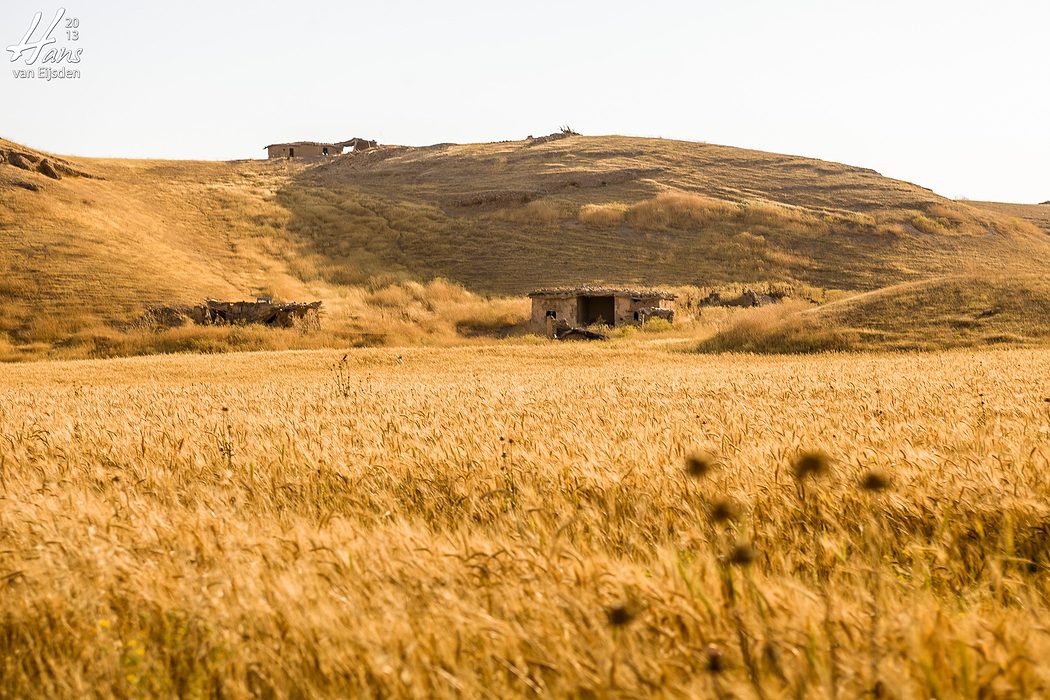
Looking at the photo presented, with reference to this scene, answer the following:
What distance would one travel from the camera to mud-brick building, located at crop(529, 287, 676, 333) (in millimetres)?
36875

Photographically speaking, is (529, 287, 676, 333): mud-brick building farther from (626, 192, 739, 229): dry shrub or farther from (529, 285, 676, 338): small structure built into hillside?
(626, 192, 739, 229): dry shrub

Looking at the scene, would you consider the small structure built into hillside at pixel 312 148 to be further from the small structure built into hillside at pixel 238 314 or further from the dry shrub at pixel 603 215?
the small structure built into hillside at pixel 238 314

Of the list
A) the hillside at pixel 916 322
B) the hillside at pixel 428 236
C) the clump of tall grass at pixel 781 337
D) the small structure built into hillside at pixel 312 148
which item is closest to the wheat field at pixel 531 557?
the clump of tall grass at pixel 781 337

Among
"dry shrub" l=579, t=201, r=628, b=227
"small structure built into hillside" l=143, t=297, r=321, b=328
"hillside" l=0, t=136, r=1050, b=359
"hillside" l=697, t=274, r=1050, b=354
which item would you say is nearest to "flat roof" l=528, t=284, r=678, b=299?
"hillside" l=0, t=136, r=1050, b=359

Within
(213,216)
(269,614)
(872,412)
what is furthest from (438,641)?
(213,216)

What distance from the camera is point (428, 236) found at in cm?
5841

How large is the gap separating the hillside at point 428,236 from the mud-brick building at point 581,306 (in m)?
2.07

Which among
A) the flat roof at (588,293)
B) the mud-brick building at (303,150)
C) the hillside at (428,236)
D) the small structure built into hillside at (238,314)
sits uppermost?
the mud-brick building at (303,150)

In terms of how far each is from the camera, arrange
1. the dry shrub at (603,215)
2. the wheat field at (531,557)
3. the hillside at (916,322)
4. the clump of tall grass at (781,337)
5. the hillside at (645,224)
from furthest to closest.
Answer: the dry shrub at (603,215)
the hillside at (645,224)
the clump of tall grass at (781,337)
the hillside at (916,322)
the wheat field at (531,557)

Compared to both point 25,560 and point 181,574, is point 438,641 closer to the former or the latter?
point 181,574

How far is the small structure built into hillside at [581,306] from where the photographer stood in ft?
121

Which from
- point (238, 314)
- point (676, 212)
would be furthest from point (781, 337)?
point (676, 212)

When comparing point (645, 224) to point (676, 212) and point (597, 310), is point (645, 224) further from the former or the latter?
point (597, 310)

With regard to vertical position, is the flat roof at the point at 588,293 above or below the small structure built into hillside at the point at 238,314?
above
